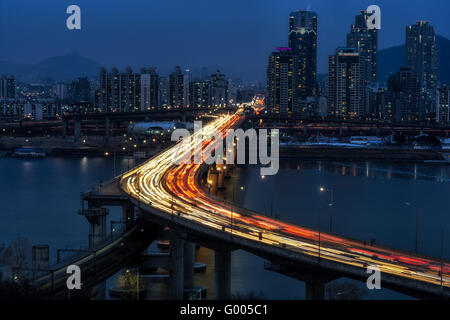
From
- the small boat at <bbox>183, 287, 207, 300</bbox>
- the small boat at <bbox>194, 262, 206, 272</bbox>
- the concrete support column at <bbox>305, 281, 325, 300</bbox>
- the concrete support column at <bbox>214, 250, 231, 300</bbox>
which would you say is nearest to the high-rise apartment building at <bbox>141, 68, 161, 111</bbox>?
→ the small boat at <bbox>194, 262, 206, 272</bbox>

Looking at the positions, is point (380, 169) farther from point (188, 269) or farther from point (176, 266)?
point (176, 266)

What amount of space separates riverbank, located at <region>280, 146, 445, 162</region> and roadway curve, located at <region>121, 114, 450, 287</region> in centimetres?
1629

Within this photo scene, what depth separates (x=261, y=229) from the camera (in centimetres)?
810

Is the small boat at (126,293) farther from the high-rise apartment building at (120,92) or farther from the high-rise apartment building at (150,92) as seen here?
the high-rise apartment building at (120,92)

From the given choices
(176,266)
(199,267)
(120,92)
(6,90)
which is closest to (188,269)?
(176,266)

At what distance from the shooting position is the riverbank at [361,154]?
2919cm

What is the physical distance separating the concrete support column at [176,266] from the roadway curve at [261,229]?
0.97 ft

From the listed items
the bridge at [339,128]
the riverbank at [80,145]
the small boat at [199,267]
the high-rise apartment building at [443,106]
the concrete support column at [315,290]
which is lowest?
the small boat at [199,267]

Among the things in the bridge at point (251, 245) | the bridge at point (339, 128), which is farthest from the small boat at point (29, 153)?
the bridge at point (251, 245)
